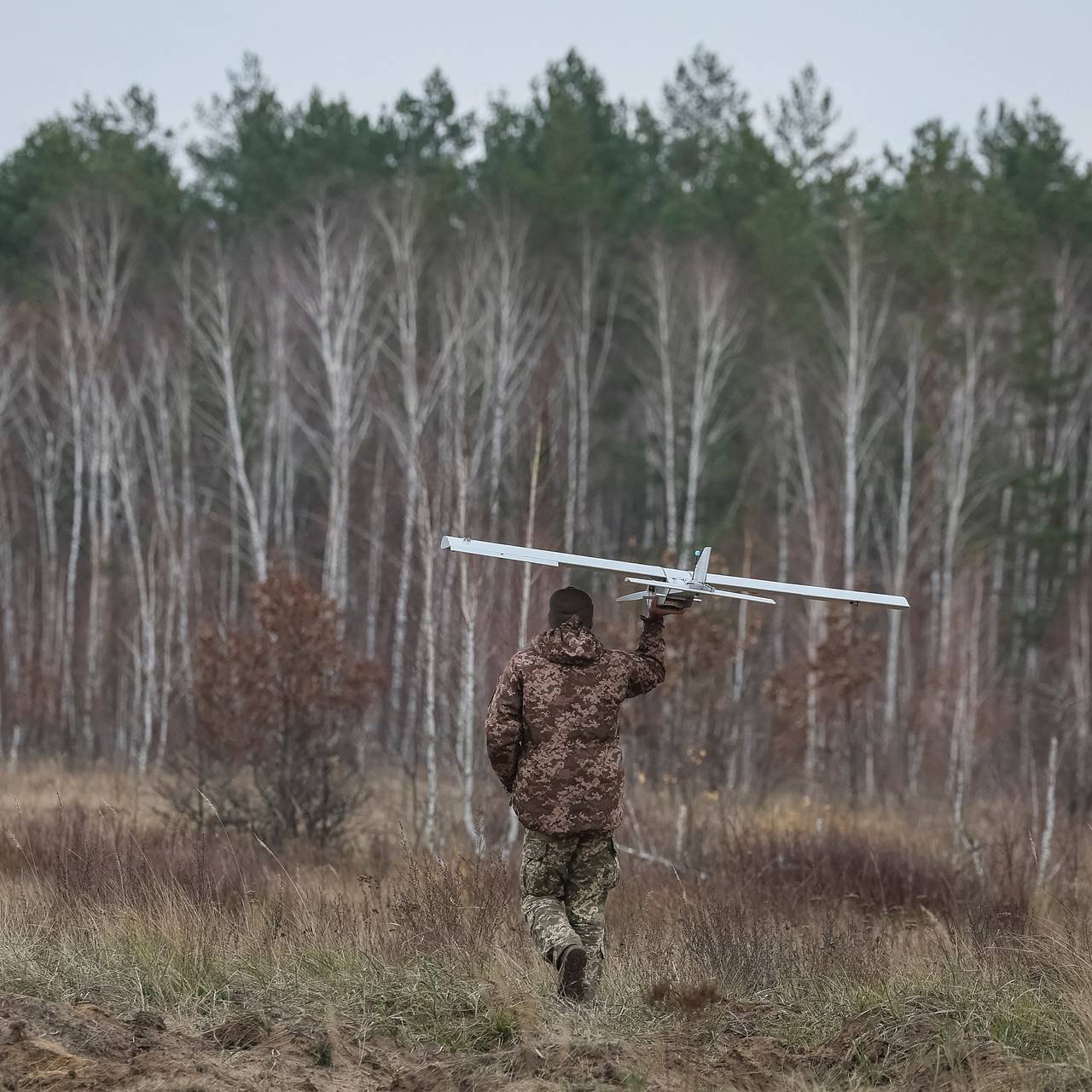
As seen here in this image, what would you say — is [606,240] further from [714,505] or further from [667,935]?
[667,935]

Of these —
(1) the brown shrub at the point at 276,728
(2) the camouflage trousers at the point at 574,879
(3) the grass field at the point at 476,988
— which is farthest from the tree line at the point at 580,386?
(2) the camouflage trousers at the point at 574,879

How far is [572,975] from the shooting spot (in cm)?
628

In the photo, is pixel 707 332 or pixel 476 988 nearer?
pixel 476 988

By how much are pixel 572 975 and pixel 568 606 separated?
1.55 metres

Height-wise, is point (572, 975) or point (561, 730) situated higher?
point (561, 730)

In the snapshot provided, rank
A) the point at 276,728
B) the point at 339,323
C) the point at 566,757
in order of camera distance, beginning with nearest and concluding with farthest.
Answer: the point at 566,757 → the point at 276,728 → the point at 339,323

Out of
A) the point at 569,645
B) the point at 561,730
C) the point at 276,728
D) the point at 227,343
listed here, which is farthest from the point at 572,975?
the point at 227,343

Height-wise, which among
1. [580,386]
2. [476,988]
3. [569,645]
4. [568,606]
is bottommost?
[476,988]

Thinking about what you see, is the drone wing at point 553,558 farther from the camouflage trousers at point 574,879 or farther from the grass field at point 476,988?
the grass field at point 476,988

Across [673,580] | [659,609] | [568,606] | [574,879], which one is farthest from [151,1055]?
[673,580]

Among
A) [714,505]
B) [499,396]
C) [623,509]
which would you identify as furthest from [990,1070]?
[623,509]

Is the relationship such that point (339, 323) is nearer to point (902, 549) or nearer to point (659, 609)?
point (902, 549)

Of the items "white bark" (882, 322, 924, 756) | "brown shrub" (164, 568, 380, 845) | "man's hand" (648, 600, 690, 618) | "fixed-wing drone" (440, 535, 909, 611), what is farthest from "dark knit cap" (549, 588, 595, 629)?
"white bark" (882, 322, 924, 756)

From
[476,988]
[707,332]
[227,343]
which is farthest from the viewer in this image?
[707,332]
